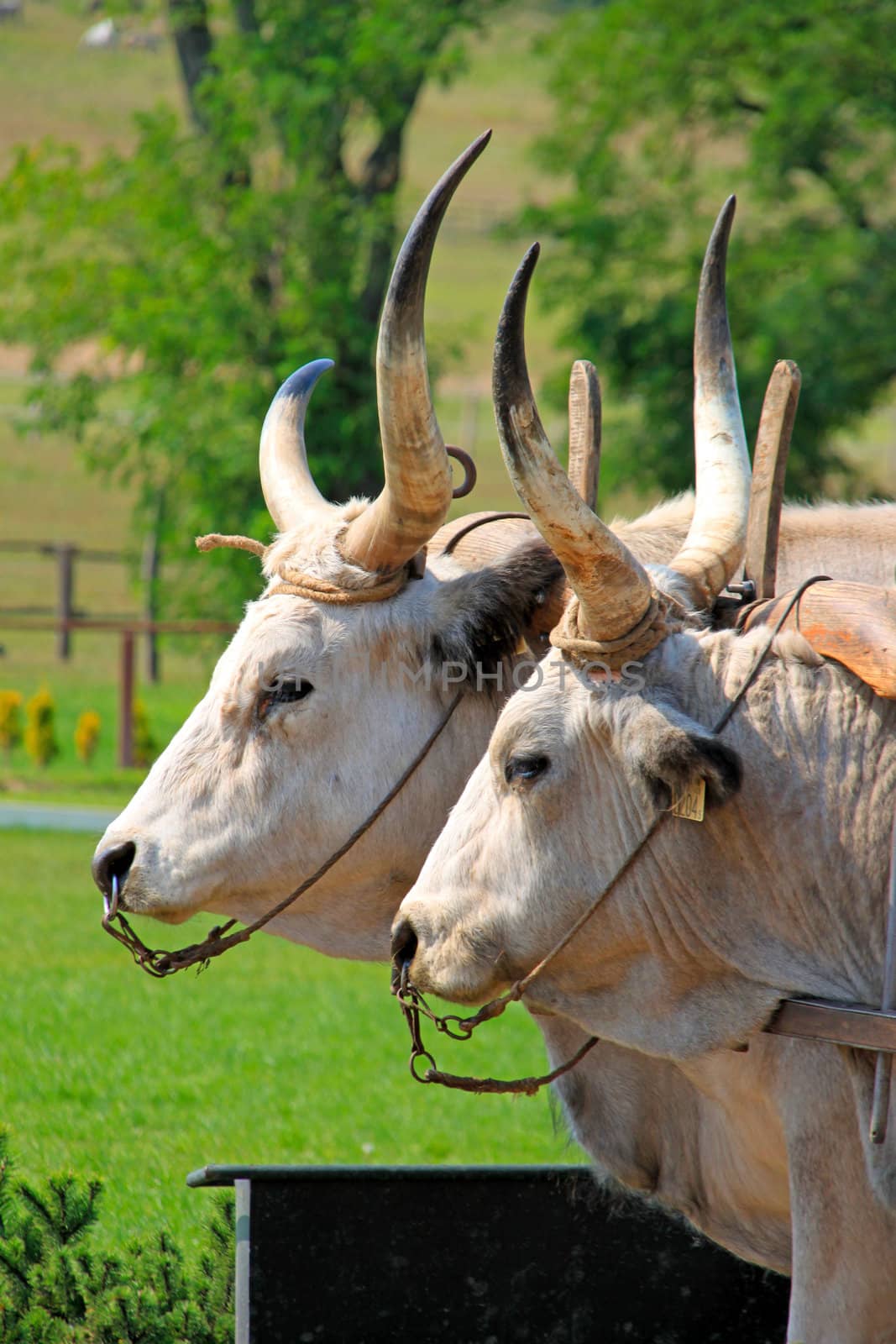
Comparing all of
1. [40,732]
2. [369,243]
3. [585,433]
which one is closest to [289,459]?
[585,433]

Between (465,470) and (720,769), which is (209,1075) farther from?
(720,769)

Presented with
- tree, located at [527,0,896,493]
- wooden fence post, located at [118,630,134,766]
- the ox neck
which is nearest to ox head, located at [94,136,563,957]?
the ox neck

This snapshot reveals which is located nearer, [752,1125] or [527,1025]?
[752,1125]

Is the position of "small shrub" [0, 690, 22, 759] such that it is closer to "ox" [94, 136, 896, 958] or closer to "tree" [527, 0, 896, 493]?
"tree" [527, 0, 896, 493]

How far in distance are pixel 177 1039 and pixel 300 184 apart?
10.3m

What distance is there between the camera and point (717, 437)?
3387mm

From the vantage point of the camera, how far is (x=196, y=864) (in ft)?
11.6

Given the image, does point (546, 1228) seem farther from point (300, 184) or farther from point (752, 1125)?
point (300, 184)

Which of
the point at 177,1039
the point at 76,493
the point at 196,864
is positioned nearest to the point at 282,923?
the point at 196,864

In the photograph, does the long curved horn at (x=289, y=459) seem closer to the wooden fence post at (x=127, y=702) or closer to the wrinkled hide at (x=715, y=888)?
A: the wrinkled hide at (x=715, y=888)

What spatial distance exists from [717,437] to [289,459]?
123 cm

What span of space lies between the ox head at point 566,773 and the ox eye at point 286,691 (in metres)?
0.78

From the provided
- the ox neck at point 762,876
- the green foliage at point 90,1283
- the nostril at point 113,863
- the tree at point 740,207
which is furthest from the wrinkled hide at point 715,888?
the tree at point 740,207

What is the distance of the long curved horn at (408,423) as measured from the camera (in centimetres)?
295
